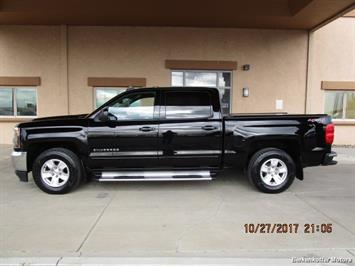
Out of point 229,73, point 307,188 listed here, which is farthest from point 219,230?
point 229,73

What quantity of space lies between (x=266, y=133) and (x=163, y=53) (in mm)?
6994

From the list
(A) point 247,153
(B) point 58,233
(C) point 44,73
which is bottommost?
(B) point 58,233

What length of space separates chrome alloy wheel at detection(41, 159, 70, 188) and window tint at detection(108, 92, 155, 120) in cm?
136

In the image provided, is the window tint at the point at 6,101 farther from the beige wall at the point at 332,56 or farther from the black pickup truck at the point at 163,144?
the beige wall at the point at 332,56

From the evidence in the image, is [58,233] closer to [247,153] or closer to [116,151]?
[116,151]

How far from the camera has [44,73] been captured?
12.8 meters

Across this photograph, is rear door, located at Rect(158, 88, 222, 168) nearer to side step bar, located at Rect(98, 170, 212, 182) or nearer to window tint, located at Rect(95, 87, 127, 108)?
side step bar, located at Rect(98, 170, 212, 182)

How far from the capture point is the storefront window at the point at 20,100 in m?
13.1

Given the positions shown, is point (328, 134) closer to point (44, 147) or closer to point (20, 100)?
point (44, 147)

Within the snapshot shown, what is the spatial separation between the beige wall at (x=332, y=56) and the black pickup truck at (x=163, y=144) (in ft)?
22.4

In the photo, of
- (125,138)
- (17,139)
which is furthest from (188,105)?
(17,139)

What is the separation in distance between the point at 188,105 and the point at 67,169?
254 cm

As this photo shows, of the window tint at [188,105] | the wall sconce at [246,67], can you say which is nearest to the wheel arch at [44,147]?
the window tint at [188,105]

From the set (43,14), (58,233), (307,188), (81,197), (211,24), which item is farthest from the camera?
(211,24)
